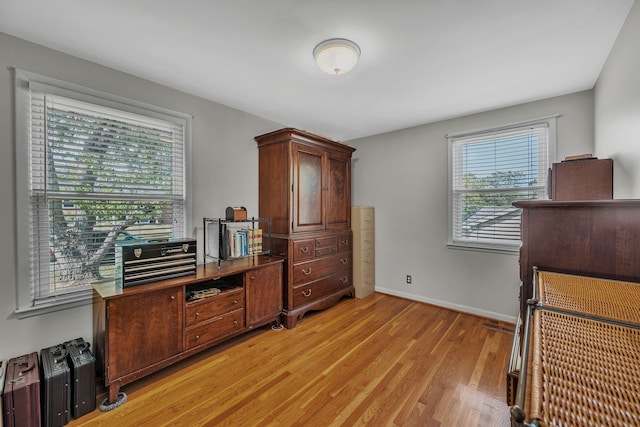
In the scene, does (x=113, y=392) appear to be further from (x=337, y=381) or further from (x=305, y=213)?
(x=305, y=213)

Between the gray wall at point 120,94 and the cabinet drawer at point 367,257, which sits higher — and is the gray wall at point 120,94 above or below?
above

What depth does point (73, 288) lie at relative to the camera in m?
2.04

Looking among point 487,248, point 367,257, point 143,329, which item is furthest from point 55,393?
point 487,248

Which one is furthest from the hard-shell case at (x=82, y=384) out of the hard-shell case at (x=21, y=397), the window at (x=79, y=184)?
the window at (x=79, y=184)

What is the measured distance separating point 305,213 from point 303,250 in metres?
0.44

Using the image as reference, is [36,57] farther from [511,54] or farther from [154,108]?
[511,54]

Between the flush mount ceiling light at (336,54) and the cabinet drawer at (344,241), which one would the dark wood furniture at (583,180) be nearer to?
the flush mount ceiling light at (336,54)

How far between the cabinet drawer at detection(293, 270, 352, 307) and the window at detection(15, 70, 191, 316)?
1.50 meters

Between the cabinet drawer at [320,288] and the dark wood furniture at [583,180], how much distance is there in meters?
2.38

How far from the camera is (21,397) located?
1460 millimetres

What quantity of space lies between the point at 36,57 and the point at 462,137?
4.04 meters

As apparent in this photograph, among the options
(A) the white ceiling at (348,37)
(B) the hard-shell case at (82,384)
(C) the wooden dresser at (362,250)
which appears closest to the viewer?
(A) the white ceiling at (348,37)

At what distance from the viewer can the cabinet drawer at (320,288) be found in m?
3.00

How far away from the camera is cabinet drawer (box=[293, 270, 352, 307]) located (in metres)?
3.00
